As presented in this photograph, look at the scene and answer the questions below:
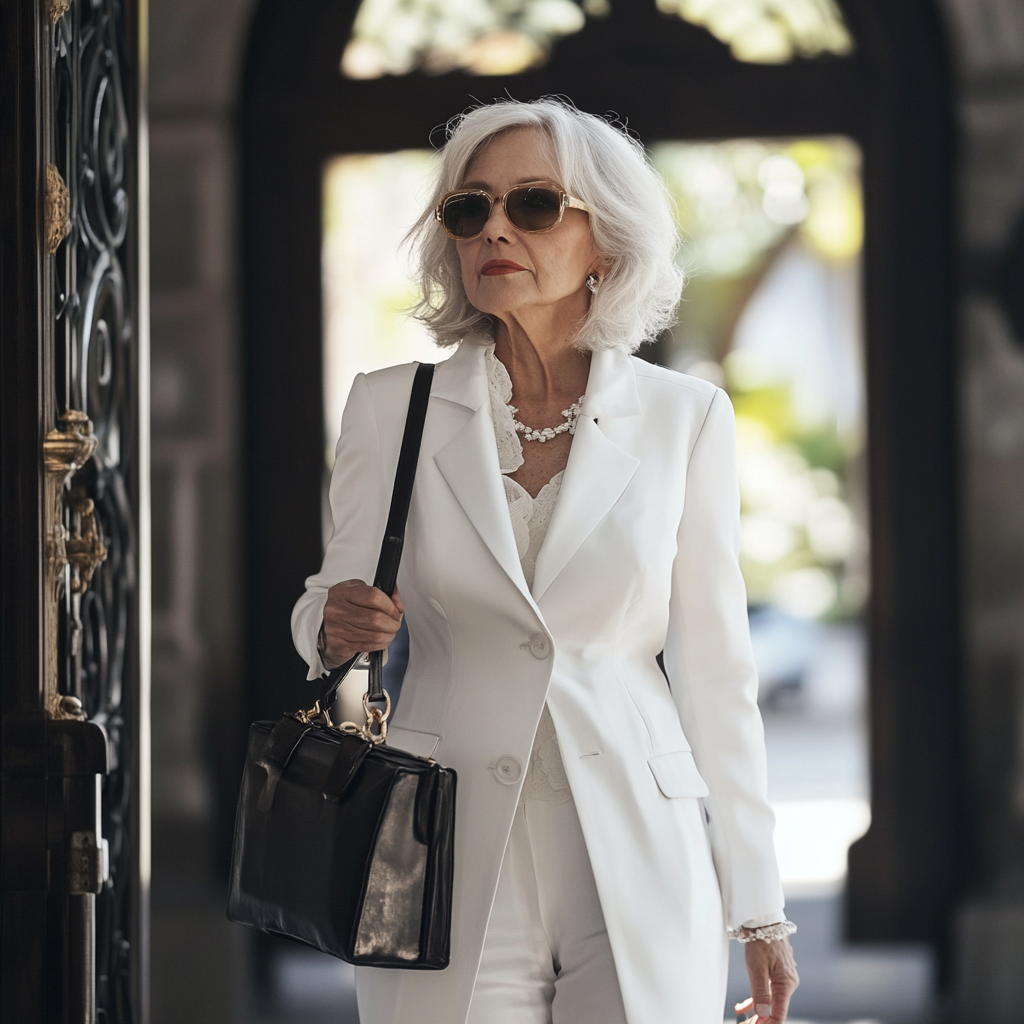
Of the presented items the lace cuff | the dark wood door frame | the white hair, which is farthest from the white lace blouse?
the dark wood door frame

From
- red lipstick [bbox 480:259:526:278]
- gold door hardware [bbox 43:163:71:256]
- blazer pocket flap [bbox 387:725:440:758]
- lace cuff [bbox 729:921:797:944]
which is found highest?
gold door hardware [bbox 43:163:71:256]

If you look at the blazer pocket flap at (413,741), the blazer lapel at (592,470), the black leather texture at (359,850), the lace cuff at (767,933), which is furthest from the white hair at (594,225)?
the lace cuff at (767,933)

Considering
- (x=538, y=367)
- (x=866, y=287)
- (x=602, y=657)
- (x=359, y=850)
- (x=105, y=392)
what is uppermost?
(x=866, y=287)

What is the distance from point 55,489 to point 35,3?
0.83 metres

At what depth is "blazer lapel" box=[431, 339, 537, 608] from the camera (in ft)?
6.69

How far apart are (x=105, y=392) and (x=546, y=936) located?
1749 mm

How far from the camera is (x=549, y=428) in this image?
2.27m

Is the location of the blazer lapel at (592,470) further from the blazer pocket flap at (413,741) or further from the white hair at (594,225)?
the blazer pocket flap at (413,741)

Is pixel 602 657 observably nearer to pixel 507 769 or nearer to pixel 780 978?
pixel 507 769

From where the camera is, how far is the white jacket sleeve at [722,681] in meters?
2.10

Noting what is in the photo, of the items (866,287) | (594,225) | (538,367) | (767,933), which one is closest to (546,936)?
(767,933)

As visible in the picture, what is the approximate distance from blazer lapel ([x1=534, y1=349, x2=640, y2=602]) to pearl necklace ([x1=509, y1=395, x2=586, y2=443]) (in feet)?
0.14

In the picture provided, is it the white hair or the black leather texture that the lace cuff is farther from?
the white hair

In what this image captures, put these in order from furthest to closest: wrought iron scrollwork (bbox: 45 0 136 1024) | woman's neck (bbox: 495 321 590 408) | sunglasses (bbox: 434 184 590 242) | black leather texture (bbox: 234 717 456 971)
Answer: wrought iron scrollwork (bbox: 45 0 136 1024) → woman's neck (bbox: 495 321 590 408) → sunglasses (bbox: 434 184 590 242) → black leather texture (bbox: 234 717 456 971)
